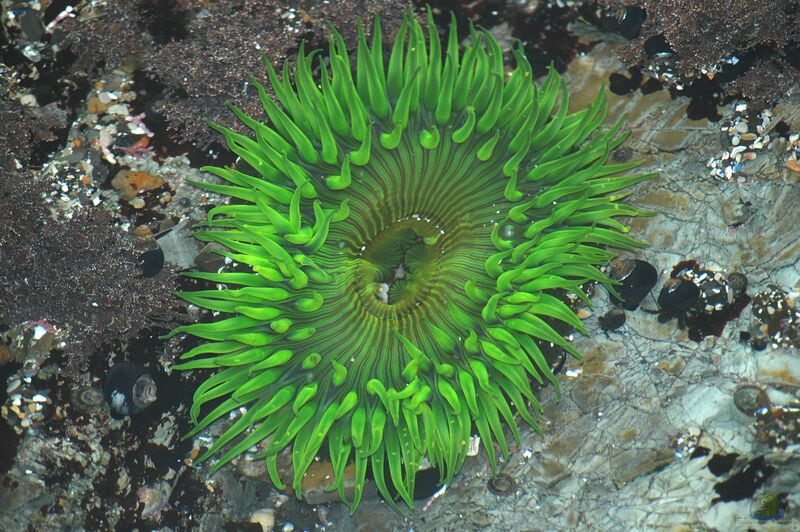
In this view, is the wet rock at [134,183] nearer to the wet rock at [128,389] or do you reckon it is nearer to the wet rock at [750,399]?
the wet rock at [128,389]

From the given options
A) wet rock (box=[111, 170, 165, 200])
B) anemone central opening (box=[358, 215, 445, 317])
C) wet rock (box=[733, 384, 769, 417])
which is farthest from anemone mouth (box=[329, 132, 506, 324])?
wet rock (box=[733, 384, 769, 417])

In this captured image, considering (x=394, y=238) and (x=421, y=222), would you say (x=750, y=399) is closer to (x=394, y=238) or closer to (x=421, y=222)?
(x=421, y=222)

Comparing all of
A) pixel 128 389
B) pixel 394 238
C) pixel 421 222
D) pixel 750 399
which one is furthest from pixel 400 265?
pixel 750 399

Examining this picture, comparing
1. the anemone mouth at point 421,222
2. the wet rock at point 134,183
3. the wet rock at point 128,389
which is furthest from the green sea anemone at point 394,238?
the wet rock at point 134,183

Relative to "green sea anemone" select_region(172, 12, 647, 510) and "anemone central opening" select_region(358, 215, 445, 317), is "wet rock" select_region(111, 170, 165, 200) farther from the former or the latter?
"anemone central opening" select_region(358, 215, 445, 317)

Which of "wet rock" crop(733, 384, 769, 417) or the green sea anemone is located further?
"wet rock" crop(733, 384, 769, 417)

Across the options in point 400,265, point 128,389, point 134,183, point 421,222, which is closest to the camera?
point 421,222
